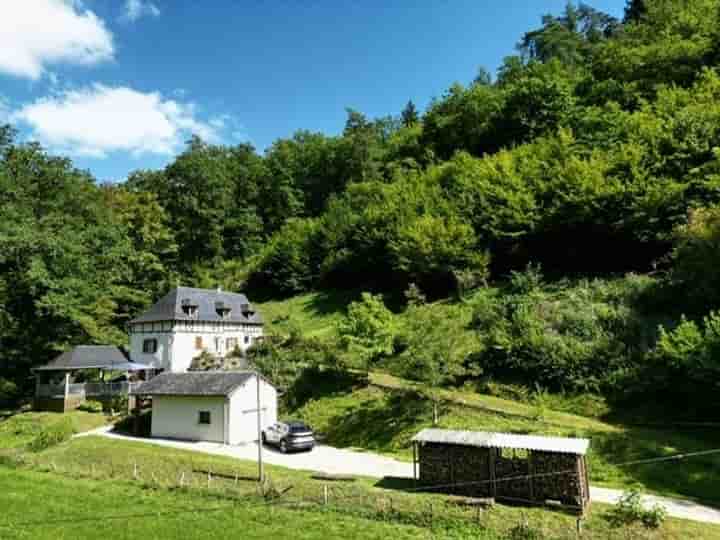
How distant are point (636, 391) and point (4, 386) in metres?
37.6

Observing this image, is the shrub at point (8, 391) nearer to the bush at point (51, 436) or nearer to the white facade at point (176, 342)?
the white facade at point (176, 342)

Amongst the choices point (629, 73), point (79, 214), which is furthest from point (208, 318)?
point (629, 73)

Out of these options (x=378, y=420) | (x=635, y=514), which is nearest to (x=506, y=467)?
(x=635, y=514)

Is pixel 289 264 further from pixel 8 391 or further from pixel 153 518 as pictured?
pixel 153 518

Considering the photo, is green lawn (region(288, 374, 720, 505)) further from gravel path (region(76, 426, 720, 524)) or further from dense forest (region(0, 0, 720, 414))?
dense forest (region(0, 0, 720, 414))

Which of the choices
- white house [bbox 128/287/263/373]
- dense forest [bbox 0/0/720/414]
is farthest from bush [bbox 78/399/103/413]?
dense forest [bbox 0/0/720/414]

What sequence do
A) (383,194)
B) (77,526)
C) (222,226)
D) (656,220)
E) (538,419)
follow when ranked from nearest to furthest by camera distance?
(77,526), (538,419), (656,220), (383,194), (222,226)

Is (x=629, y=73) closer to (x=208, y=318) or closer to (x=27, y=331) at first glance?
(x=208, y=318)

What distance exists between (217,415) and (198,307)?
47.2ft

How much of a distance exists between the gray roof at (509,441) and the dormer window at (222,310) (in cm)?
2554

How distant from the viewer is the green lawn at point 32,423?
25000 millimetres

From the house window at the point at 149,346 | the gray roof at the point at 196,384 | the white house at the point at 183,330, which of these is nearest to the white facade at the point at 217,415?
the gray roof at the point at 196,384

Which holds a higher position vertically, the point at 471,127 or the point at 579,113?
the point at 471,127

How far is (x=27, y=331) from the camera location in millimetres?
33625
